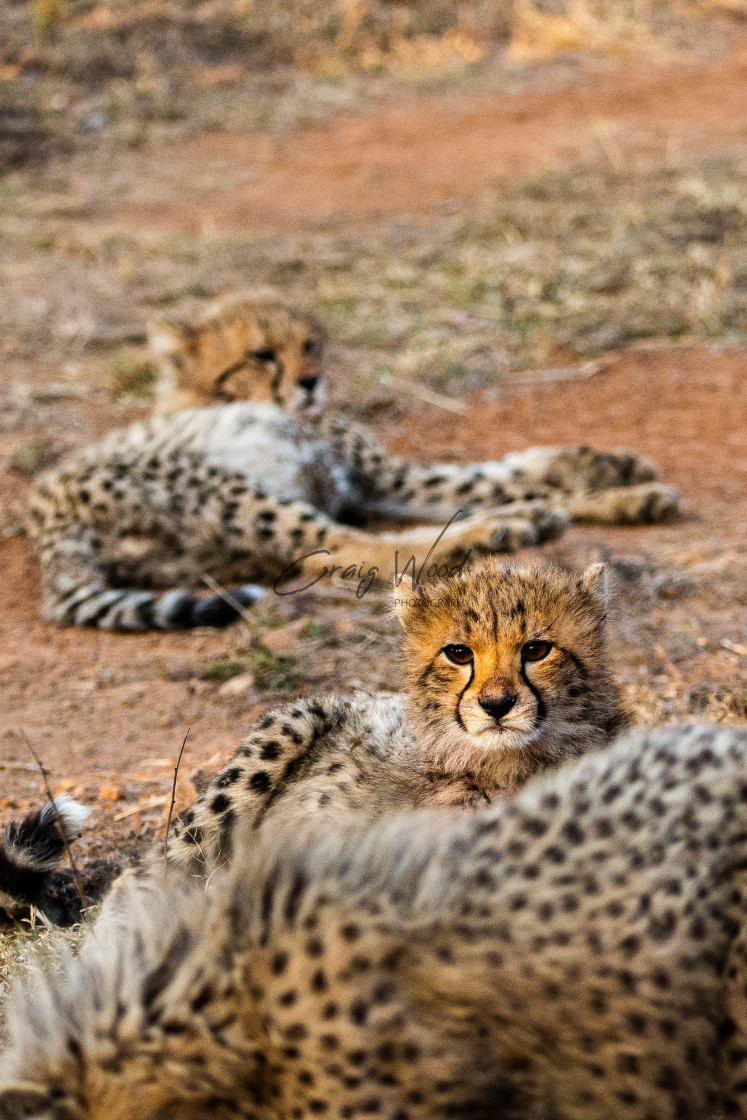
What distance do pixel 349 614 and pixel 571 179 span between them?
6.14m

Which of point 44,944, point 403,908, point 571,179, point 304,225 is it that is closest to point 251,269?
point 304,225

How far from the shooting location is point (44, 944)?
8.18ft

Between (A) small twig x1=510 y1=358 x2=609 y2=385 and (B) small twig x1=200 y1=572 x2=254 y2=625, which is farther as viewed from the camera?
(A) small twig x1=510 y1=358 x2=609 y2=385

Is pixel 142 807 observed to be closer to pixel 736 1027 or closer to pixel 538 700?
pixel 538 700

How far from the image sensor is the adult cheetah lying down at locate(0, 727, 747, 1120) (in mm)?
1598

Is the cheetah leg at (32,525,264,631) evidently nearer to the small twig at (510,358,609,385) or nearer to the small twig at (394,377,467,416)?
the small twig at (394,377,467,416)

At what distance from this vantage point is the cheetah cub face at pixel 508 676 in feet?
8.50

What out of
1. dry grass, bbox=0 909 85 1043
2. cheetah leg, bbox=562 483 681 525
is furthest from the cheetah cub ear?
cheetah leg, bbox=562 483 681 525

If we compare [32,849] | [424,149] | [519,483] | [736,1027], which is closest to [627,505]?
[519,483]

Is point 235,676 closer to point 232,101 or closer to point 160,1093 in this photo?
point 160,1093

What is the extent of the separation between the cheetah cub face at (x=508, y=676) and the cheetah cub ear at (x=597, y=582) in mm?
28

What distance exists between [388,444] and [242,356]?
0.92 meters

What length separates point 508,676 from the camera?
2588mm

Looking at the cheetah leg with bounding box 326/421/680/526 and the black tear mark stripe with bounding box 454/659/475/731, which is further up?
the black tear mark stripe with bounding box 454/659/475/731
